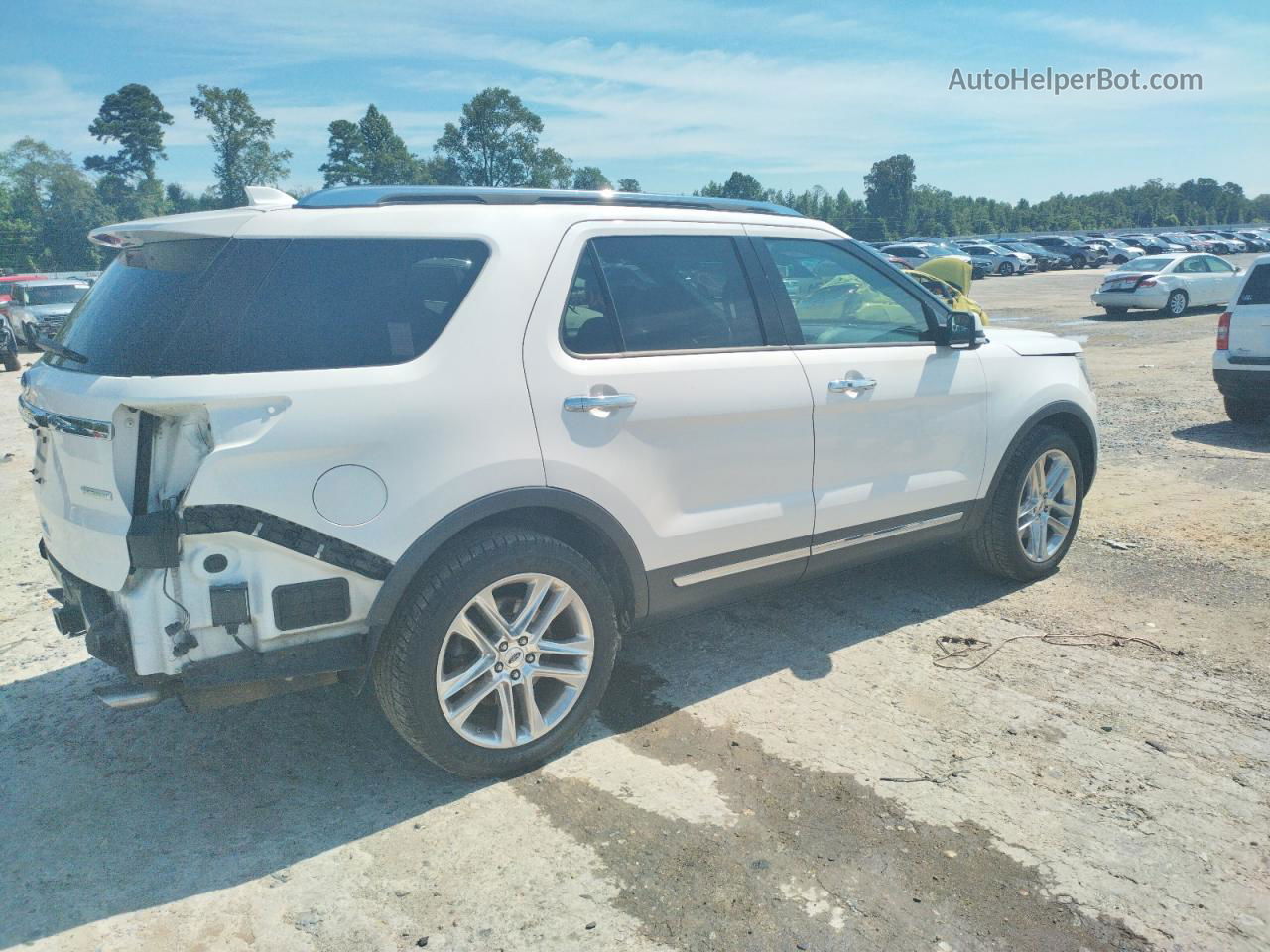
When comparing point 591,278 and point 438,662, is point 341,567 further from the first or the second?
point 591,278

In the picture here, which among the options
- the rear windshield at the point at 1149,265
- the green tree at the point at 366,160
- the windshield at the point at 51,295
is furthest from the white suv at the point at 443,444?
the green tree at the point at 366,160

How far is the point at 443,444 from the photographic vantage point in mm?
3100

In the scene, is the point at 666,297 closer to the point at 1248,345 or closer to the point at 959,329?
the point at 959,329

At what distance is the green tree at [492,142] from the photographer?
9906 centimetres

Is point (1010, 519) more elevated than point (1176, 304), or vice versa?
point (1010, 519)

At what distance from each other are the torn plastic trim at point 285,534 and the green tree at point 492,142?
100509mm

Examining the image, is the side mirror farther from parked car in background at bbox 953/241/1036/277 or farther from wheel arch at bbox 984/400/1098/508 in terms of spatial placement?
parked car in background at bbox 953/241/1036/277

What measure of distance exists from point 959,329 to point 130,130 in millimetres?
119718

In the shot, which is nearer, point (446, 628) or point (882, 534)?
point (446, 628)

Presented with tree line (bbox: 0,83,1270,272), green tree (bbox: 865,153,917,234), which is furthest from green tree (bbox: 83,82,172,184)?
green tree (bbox: 865,153,917,234)

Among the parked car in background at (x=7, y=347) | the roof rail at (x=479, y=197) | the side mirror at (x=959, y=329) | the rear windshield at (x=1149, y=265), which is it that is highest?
the roof rail at (x=479, y=197)

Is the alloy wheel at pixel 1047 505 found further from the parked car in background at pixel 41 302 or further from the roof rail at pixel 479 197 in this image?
the parked car in background at pixel 41 302

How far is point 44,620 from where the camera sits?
502 cm

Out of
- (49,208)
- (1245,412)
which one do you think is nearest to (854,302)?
(1245,412)
